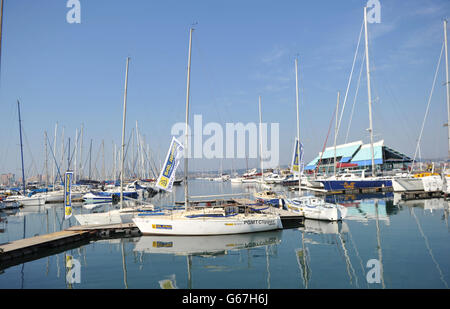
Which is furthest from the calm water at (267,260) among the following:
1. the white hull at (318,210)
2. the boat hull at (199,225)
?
the white hull at (318,210)

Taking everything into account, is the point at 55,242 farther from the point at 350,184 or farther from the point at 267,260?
the point at 350,184

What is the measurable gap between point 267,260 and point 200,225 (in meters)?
6.94

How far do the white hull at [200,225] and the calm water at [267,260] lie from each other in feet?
1.84

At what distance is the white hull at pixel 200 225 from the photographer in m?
22.1

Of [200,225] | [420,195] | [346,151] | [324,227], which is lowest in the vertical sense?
[324,227]

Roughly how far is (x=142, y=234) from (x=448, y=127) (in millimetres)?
47408

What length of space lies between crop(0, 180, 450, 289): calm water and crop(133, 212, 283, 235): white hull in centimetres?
56

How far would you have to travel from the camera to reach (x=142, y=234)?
2388 cm

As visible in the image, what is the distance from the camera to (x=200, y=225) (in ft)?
72.6

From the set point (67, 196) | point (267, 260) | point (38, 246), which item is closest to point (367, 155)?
point (267, 260)

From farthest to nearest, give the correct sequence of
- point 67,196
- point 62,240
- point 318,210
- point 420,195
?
point 420,195 < point 318,210 < point 67,196 < point 62,240

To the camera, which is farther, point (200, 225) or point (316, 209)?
point (316, 209)
